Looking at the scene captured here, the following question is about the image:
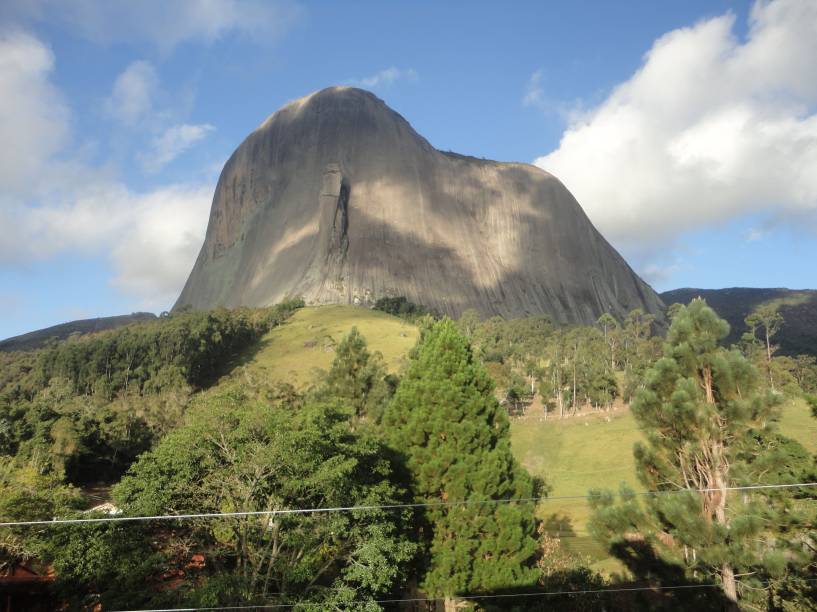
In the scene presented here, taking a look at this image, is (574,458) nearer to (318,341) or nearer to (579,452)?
(579,452)

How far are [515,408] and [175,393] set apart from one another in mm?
34493

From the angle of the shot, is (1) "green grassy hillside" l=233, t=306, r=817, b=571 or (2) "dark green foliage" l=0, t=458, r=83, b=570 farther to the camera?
(1) "green grassy hillside" l=233, t=306, r=817, b=571

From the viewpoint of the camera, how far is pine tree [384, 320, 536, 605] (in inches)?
736

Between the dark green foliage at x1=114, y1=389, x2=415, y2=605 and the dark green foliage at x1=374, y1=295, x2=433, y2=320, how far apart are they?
87.7 m

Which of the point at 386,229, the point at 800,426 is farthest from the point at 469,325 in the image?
the point at 800,426

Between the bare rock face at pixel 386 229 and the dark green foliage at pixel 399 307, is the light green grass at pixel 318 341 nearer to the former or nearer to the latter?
the dark green foliage at pixel 399 307

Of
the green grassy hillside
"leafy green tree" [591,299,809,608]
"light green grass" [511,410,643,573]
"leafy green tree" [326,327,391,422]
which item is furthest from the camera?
"leafy green tree" [326,327,391,422]

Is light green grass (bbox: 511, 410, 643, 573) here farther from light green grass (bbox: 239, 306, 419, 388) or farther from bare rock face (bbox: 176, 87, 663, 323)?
bare rock face (bbox: 176, 87, 663, 323)

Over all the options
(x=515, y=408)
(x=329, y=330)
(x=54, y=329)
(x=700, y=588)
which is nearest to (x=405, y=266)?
(x=329, y=330)

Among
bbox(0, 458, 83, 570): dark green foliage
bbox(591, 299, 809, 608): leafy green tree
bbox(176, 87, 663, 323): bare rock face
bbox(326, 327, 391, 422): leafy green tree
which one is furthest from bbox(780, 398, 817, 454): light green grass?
bbox(176, 87, 663, 323): bare rock face

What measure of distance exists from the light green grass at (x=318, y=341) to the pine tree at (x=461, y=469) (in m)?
42.2

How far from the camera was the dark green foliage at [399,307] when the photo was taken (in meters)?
106

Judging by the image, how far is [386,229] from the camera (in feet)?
415

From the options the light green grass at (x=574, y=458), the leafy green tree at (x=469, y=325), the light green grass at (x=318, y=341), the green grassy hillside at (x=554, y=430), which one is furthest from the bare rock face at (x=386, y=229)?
the light green grass at (x=574, y=458)
